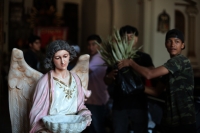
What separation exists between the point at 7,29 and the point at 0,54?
4762 millimetres

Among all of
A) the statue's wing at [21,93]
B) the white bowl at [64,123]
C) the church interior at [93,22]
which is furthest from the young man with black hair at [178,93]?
the church interior at [93,22]

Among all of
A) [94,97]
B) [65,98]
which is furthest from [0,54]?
[65,98]

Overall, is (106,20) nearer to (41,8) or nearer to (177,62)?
(41,8)

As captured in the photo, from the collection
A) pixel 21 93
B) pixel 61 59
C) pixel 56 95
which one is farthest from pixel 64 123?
pixel 21 93

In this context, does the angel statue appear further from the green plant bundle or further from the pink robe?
the green plant bundle

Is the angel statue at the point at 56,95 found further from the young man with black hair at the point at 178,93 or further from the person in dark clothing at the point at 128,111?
the young man with black hair at the point at 178,93

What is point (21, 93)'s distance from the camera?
2.99m

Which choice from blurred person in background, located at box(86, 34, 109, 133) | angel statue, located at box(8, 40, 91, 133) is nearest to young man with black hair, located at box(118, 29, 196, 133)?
angel statue, located at box(8, 40, 91, 133)

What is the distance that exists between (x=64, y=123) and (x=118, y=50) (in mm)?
1277

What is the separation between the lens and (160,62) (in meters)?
7.71

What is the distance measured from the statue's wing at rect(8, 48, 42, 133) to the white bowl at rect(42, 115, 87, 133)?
0.59 m

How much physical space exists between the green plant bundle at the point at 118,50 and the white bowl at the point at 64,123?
1.05 m

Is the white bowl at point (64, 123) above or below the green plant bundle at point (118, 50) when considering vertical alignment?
below

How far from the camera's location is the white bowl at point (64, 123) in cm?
228
